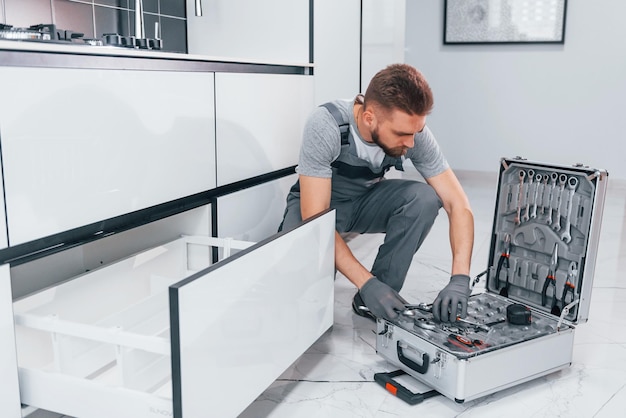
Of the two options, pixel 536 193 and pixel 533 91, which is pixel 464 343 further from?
pixel 533 91

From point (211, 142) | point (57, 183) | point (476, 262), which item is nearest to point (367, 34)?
point (476, 262)

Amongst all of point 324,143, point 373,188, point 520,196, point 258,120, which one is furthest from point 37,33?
point 520,196

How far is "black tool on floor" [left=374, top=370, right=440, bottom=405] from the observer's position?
1552mm

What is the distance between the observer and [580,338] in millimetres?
1941

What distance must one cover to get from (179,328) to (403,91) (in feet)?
2.97

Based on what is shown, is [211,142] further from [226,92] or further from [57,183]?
[57,183]

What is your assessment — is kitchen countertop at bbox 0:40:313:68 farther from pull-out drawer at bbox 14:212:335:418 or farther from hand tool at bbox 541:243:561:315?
hand tool at bbox 541:243:561:315

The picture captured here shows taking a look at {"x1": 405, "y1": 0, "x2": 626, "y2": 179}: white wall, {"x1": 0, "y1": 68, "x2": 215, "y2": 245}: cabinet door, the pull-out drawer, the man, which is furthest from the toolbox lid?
{"x1": 405, "y1": 0, "x2": 626, "y2": 179}: white wall

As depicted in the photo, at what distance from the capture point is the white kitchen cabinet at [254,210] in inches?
76.0

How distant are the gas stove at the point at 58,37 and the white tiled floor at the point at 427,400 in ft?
3.38

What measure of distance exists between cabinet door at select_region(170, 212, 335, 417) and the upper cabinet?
0.96 metres

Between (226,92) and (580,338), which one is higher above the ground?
(226,92)

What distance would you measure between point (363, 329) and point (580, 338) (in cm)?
65

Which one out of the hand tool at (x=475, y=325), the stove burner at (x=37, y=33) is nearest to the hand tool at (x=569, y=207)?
the hand tool at (x=475, y=325)
